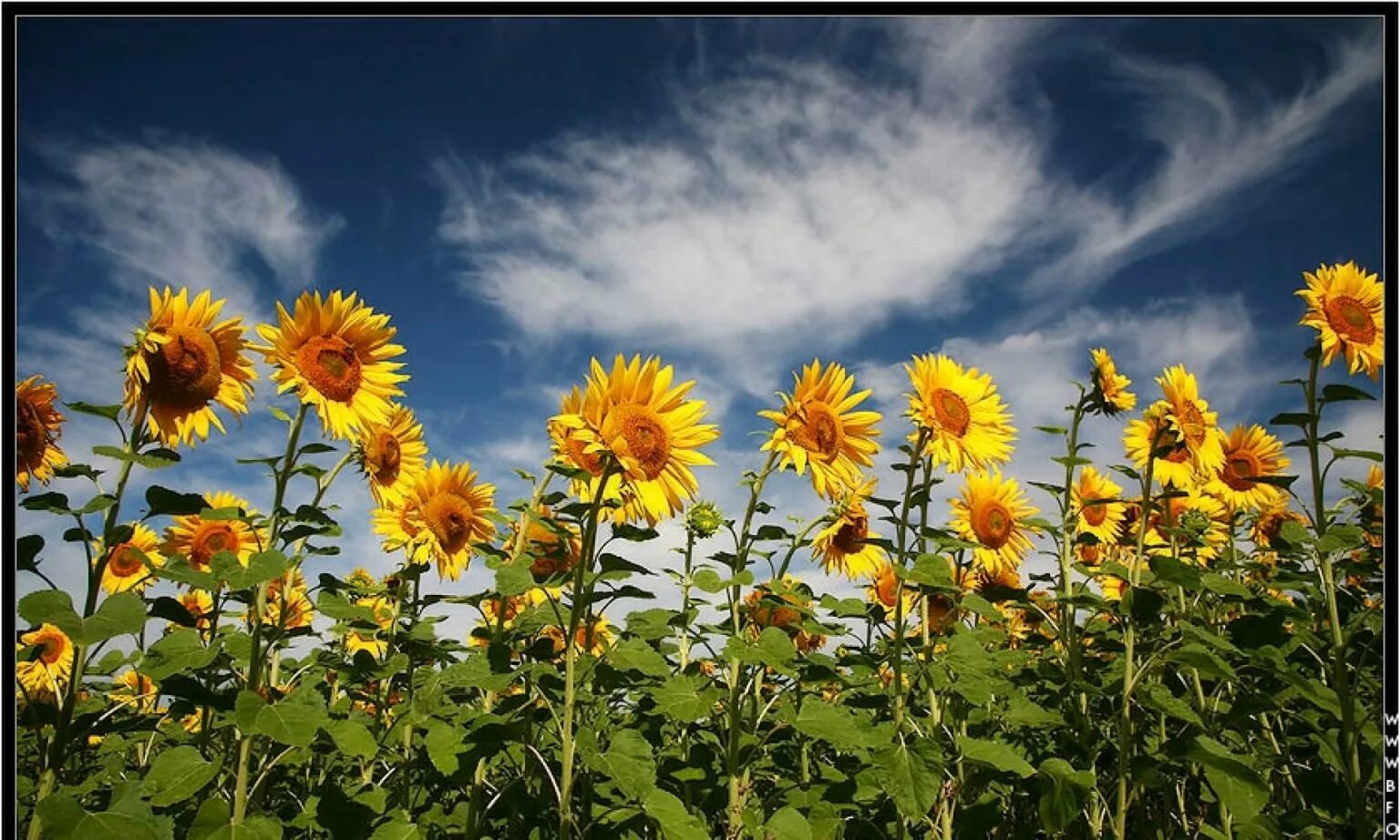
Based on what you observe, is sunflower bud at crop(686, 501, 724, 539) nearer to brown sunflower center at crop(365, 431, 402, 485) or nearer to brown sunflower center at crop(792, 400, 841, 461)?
brown sunflower center at crop(792, 400, 841, 461)

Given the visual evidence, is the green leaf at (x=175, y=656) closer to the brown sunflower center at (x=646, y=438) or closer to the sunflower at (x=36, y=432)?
the sunflower at (x=36, y=432)

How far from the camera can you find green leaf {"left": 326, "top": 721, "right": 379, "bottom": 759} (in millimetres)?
2297

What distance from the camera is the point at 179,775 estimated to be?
234 centimetres

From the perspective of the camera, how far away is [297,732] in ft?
7.05

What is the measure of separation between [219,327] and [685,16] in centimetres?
182

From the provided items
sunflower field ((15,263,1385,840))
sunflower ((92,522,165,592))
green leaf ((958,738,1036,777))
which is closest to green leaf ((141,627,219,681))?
sunflower field ((15,263,1385,840))

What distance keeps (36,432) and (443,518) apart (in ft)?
5.62

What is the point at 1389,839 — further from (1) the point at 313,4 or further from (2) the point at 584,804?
(1) the point at 313,4

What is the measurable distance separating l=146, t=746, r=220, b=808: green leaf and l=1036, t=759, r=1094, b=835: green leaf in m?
2.49

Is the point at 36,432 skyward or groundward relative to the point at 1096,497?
groundward

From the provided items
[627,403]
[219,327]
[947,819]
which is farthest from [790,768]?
[219,327]

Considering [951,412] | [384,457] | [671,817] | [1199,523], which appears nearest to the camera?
[671,817]

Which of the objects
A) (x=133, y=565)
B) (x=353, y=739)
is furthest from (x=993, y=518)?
(x=133, y=565)

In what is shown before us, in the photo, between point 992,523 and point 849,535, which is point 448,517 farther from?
point 992,523
